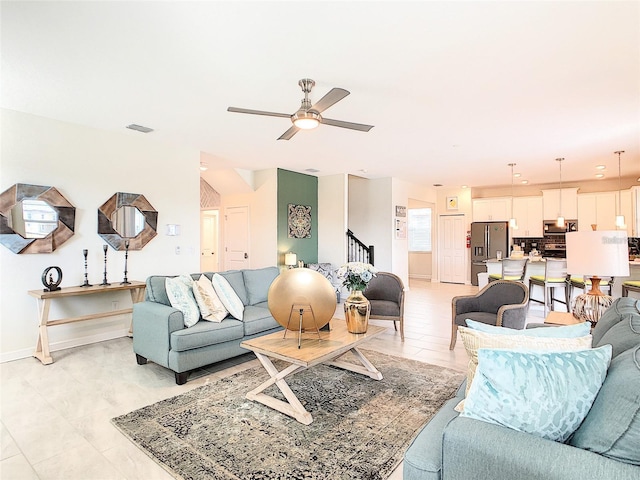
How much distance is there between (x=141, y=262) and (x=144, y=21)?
11.6 feet

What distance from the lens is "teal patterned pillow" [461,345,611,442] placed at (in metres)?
1.22

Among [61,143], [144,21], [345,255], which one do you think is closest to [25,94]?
[61,143]

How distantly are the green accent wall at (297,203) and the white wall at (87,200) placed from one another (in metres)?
1.90

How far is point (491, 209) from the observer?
9.48m

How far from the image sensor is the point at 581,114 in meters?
4.01

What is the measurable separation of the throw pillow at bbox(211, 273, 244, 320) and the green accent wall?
11.1ft

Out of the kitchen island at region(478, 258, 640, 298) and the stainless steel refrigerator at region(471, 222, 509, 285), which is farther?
the stainless steel refrigerator at region(471, 222, 509, 285)

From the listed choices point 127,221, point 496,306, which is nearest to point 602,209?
point 496,306

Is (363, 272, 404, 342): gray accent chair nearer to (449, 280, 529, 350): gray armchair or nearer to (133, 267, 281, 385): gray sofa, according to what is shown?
(449, 280, 529, 350): gray armchair

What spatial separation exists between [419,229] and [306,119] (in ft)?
29.0

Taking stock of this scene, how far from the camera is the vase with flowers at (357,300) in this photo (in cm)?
306

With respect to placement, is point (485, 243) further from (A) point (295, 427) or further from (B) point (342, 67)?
(A) point (295, 427)

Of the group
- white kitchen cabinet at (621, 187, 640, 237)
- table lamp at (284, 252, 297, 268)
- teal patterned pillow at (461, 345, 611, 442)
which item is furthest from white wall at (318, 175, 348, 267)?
teal patterned pillow at (461, 345, 611, 442)

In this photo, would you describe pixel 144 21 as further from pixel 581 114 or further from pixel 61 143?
pixel 581 114
